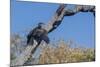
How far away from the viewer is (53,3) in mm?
2570

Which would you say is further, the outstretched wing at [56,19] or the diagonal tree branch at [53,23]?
the outstretched wing at [56,19]

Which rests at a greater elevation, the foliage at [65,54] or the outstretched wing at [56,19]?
the outstretched wing at [56,19]

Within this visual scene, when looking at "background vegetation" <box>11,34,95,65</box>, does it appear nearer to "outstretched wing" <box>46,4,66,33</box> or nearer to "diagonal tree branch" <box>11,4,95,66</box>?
"diagonal tree branch" <box>11,4,95,66</box>

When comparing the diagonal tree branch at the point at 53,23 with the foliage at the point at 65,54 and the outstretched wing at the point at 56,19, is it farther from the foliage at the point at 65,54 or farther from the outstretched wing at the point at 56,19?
the foliage at the point at 65,54

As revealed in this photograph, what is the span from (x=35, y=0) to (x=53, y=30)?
0.40m

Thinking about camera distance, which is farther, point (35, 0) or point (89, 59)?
point (89, 59)

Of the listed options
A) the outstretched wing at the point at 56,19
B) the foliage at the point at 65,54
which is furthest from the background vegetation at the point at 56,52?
the outstretched wing at the point at 56,19

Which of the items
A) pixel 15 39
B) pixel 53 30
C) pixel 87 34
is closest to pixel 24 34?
pixel 15 39

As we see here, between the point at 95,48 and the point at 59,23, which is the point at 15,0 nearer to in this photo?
the point at 59,23

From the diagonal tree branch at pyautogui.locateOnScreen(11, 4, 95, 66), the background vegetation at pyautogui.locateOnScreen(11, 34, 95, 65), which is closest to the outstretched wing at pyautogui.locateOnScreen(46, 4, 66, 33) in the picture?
the diagonal tree branch at pyautogui.locateOnScreen(11, 4, 95, 66)

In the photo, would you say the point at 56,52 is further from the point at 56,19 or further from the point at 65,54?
the point at 56,19

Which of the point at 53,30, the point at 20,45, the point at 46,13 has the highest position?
the point at 46,13

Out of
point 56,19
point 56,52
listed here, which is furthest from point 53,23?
point 56,52

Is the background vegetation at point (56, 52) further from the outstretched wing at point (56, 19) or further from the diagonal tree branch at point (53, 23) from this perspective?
the outstretched wing at point (56, 19)
